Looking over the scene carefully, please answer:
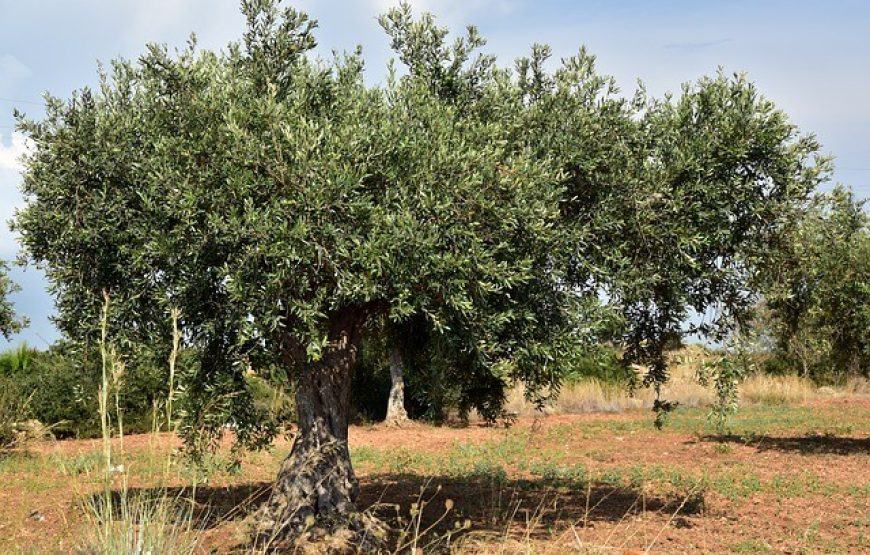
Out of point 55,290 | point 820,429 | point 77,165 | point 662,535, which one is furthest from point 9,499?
point 820,429

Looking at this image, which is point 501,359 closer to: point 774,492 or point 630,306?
point 630,306

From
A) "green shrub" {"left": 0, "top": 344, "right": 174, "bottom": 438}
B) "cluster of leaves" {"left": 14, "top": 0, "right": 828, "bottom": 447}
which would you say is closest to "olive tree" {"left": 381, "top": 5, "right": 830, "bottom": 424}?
"cluster of leaves" {"left": 14, "top": 0, "right": 828, "bottom": 447}

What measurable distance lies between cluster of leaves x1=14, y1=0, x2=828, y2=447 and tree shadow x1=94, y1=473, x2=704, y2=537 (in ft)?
8.57

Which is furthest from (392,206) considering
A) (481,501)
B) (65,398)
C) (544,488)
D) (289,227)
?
(65,398)

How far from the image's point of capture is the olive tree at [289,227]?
8.56 meters

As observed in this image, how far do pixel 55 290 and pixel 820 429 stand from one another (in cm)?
2155

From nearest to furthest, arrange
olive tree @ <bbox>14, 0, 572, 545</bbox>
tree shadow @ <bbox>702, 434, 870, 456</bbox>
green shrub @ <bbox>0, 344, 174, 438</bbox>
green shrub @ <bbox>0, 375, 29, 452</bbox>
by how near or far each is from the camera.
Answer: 1. olive tree @ <bbox>14, 0, 572, 545</bbox>
2. green shrub @ <bbox>0, 375, 29, 452</bbox>
3. tree shadow @ <bbox>702, 434, 870, 456</bbox>
4. green shrub @ <bbox>0, 344, 174, 438</bbox>

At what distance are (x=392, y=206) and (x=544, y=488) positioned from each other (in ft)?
27.8

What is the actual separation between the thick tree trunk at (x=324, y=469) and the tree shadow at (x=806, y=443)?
13058 millimetres

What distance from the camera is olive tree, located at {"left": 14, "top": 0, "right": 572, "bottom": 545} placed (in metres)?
8.56

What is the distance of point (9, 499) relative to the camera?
1550cm

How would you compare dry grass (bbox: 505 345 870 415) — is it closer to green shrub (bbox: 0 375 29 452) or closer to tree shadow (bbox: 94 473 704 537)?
tree shadow (bbox: 94 473 704 537)

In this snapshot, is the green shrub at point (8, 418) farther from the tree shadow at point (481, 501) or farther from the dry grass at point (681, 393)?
the dry grass at point (681, 393)

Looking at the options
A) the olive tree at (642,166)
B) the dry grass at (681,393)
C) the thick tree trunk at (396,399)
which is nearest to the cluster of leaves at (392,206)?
the olive tree at (642,166)
